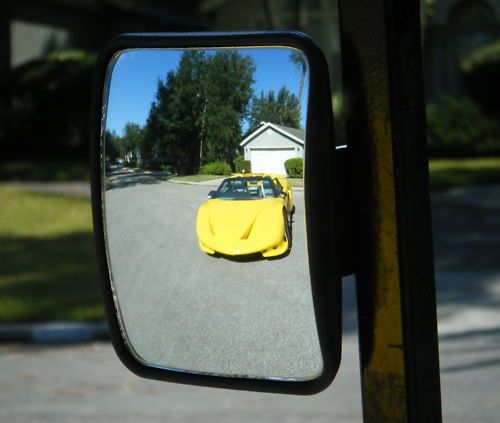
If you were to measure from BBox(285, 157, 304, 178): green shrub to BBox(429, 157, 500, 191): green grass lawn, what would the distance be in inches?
651

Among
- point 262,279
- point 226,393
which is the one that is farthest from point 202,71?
point 226,393

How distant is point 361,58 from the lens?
4.83ft

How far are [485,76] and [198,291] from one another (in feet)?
74.3

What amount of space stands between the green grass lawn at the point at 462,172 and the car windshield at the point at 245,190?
16.5m

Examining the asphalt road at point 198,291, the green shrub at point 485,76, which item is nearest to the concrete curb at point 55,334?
the asphalt road at point 198,291

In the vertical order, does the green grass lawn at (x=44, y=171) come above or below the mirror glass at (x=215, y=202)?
below

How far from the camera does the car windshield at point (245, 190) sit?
135 cm

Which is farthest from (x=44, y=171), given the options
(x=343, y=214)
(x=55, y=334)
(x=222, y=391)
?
(x=343, y=214)

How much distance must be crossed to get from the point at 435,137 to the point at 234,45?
22.3m

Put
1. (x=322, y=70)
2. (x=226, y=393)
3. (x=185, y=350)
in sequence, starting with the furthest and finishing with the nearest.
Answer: (x=226, y=393), (x=185, y=350), (x=322, y=70)

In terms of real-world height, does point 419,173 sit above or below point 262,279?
above

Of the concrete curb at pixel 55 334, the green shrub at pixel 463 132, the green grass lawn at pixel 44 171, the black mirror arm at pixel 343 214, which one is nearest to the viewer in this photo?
the black mirror arm at pixel 343 214

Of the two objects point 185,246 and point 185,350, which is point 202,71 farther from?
point 185,350

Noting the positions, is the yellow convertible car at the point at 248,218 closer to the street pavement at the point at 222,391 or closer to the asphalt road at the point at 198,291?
the asphalt road at the point at 198,291
